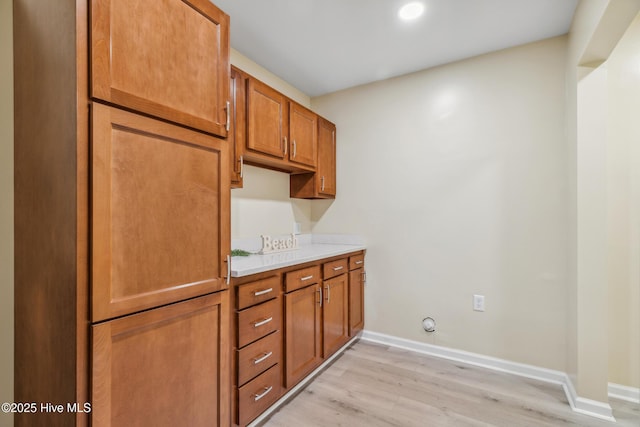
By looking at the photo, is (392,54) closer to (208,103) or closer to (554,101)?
(554,101)

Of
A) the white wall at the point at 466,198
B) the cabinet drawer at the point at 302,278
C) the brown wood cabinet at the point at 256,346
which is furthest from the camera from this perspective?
the white wall at the point at 466,198

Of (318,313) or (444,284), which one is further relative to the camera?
(444,284)

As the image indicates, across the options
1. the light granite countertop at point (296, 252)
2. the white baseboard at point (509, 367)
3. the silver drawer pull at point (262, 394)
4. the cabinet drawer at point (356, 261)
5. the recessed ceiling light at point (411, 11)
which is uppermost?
the recessed ceiling light at point (411, 11)

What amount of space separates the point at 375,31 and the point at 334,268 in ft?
5.77

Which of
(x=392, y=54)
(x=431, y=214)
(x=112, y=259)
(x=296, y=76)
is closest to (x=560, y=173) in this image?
(x=431, y=214)

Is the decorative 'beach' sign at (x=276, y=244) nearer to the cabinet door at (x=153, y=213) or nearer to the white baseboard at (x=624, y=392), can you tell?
the cabinet door at (x=153, y=213)

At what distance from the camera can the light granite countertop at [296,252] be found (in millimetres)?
1669

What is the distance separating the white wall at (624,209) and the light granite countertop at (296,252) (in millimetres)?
1786

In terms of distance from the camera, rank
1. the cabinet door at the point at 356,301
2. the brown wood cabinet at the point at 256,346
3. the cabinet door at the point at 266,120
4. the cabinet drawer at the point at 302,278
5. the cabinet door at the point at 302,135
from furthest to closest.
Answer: the cabinet door at the point at 356,301 → the cabinet door at the point at 302,135 → the cabinet door at the point at 266,120 → the cabinet drawer at the point at 302,278 → the brown wood cabinet at the point at 256,346

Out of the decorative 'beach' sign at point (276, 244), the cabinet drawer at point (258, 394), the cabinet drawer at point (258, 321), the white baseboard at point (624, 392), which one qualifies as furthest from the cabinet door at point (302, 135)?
the white baseboard at point (624, 392)

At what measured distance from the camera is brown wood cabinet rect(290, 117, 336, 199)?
2832 mm

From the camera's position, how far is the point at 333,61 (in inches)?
99.2

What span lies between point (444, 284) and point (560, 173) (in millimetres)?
1189

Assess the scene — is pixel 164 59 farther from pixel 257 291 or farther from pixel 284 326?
pixel 284 326
